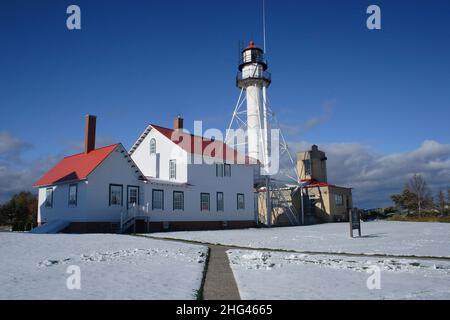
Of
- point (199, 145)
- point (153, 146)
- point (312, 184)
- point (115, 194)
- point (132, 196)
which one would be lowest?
point (132, 196)

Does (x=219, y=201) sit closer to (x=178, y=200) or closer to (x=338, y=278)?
(x=178, y=200)

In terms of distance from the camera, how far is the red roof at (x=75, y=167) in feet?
98.7

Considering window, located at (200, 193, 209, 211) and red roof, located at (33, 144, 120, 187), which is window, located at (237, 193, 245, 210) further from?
red roof, located at (33, 144, 120, 187)

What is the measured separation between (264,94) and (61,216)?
84.9 feet

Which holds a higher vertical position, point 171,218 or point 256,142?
point 256,142

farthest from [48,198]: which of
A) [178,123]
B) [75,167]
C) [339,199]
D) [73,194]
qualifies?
[339,199]

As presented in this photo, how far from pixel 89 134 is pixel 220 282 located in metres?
26.7

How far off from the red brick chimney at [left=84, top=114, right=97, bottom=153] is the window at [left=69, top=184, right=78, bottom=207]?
4103 millimetres

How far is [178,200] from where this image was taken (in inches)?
1391

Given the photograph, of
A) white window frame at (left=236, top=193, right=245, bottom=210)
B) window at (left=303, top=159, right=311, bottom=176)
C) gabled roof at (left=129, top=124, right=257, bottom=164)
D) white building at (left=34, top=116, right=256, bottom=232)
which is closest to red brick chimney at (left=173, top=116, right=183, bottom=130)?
white building at (left=34, top=116, right=256, bottom=232)

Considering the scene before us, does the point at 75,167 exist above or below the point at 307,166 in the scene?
below

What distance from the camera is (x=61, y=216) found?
31422mm
